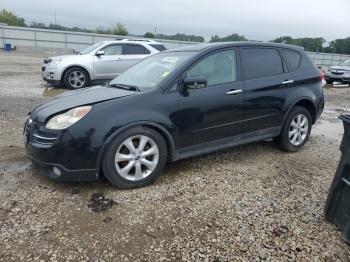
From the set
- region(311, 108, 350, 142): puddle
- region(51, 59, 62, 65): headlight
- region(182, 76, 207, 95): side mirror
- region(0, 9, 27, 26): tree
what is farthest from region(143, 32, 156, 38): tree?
region(182, 76, 207, 95): side mirror

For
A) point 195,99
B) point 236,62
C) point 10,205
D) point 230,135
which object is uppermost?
point 236,62

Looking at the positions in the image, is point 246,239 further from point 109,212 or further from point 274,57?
point 274,57

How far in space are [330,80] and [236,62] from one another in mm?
13558

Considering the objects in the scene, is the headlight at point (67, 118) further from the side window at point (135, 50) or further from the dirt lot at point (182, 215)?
the side window at point (135, 50)

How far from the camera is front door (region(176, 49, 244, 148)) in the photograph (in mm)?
3756

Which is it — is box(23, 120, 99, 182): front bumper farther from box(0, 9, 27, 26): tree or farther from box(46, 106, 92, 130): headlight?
box(0, 9, 27, 26): tree

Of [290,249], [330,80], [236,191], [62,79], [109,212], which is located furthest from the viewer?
[330,80]

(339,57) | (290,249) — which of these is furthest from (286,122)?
(339,57)

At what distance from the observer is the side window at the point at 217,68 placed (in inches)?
154

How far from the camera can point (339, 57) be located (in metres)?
40.8

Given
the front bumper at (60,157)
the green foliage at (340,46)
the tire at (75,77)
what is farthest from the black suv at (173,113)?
the green foliage at (340,46)

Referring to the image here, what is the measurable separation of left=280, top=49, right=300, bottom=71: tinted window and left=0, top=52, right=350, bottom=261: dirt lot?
57.9 inches

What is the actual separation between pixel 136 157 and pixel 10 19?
2972 inches

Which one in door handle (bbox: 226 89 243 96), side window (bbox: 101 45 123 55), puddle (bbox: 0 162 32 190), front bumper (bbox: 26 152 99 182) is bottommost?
puddle (bbox: 0 162 32 190)
